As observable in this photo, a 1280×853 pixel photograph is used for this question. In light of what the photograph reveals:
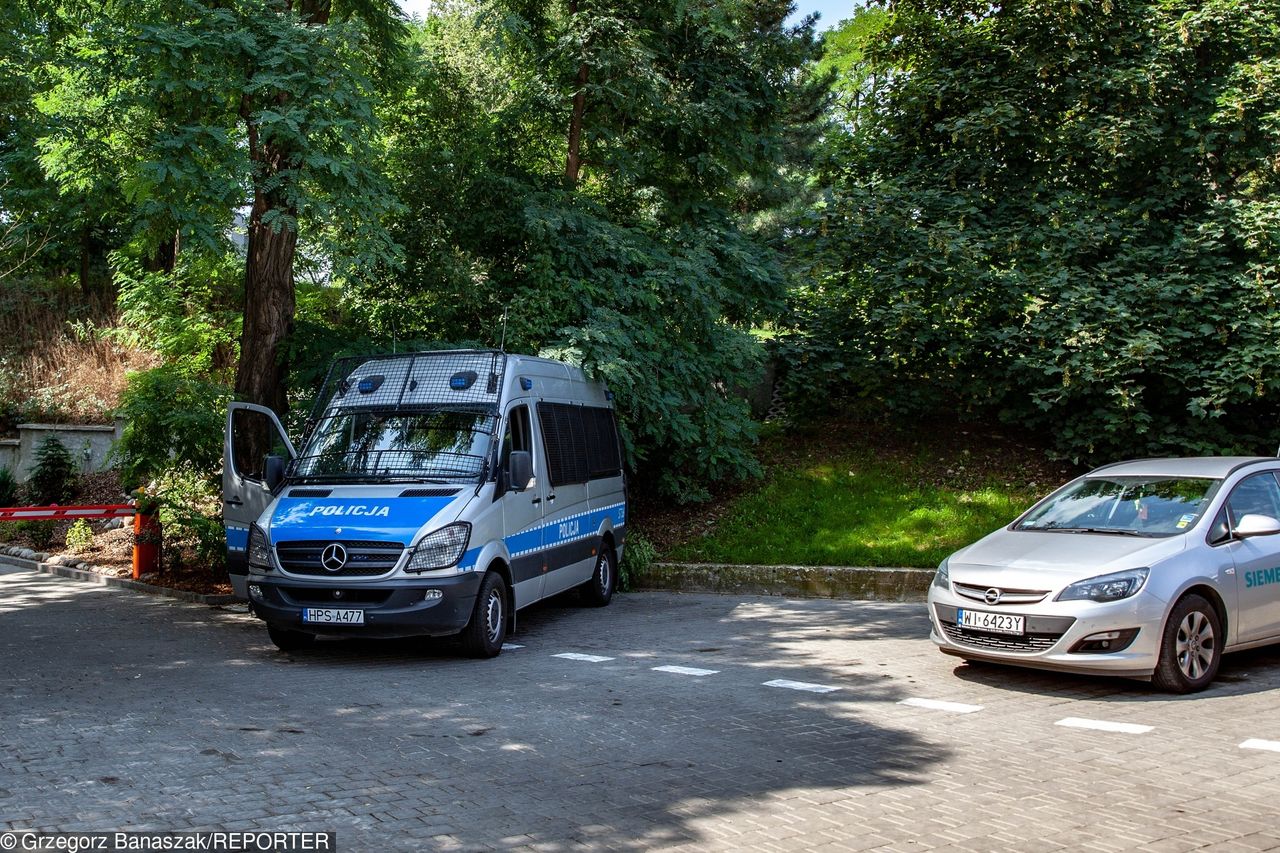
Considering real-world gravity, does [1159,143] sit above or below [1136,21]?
below

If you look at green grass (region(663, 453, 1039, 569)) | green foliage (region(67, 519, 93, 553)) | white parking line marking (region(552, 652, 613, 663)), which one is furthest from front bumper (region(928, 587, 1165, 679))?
green foliage (region(67, 519, 93, 553))

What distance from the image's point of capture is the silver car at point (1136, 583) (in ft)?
24.4

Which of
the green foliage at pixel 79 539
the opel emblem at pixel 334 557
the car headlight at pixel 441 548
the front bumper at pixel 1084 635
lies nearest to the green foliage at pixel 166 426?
the green foliage at pixel 79 539

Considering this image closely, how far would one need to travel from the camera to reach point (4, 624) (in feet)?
36.1

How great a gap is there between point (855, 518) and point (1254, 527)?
23.5 feet

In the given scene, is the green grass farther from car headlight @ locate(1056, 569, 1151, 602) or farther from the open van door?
car headlight @ locate(1056, 569, 1151, 602)

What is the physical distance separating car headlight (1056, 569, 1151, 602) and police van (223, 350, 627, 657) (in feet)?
15.0

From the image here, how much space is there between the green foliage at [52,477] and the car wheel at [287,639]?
12345 millimetres

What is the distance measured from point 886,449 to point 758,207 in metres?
13.5

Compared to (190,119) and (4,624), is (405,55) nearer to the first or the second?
(190,119)

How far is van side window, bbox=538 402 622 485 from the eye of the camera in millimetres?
11289

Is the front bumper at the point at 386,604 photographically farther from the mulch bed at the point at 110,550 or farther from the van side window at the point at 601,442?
the mulch bed at the point at 110,550

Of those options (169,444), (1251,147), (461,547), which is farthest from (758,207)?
(461,547)

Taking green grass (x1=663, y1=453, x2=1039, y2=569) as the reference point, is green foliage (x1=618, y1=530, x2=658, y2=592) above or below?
below
